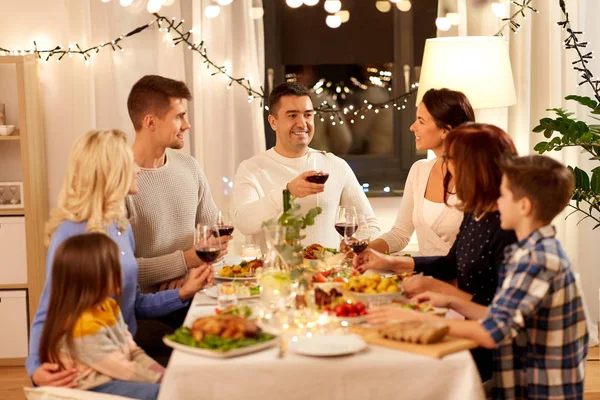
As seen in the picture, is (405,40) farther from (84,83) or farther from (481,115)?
(84,83)

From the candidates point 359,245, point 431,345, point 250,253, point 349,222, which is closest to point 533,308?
point 431,345


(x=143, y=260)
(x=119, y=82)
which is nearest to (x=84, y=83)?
(x=119, y=82)

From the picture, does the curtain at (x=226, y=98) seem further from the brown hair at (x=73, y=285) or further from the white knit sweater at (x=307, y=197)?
the brown hair at (x=73, y=285)

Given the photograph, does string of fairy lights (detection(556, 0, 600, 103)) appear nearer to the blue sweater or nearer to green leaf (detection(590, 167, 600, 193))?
green leaf (detection(590, 167, 600, 193))

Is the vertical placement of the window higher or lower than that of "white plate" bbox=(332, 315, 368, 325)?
higher

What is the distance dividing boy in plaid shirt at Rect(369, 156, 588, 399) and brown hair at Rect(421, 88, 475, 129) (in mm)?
1259

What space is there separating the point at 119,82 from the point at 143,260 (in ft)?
6.18

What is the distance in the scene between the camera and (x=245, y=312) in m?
2.32

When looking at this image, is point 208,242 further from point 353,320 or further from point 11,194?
point 11,194

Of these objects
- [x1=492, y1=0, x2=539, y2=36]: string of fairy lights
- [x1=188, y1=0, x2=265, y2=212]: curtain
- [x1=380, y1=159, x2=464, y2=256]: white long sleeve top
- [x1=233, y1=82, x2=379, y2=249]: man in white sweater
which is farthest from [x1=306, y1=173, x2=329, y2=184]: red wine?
[x1=492, y1=0, x2=539, y2=36]: string of fairy lights

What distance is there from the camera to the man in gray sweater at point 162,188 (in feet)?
10.5

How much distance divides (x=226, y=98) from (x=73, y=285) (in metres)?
2.69

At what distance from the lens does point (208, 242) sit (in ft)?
8.52

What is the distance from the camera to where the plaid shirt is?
6.68ft
